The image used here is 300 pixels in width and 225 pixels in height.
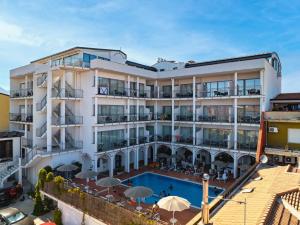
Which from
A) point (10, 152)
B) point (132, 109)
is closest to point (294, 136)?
point (132, 109)

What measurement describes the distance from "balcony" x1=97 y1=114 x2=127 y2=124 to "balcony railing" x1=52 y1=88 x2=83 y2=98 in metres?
3.22

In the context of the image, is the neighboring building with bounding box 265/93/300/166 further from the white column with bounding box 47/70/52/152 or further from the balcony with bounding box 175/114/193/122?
the white column with bounding box 47/70/52/152

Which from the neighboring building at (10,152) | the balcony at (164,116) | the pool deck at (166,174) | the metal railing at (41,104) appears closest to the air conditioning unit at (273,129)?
the pool deck at (166,174)

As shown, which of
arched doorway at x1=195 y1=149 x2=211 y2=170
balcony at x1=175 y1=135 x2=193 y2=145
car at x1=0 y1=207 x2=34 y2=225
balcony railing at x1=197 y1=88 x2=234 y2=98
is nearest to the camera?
car at x1=0 y1=207 x2=34 y2=225

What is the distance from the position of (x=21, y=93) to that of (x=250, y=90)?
2886 cm

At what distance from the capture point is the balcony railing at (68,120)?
24.2m

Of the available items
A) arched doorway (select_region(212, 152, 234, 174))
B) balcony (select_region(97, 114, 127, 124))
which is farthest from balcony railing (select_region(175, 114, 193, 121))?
balcony (select_region(97, 114, 127, 124))

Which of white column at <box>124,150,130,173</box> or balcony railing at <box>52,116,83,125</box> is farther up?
balcony railing at <box>52,116,83,125</box>

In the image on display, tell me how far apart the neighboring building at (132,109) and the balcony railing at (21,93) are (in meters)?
0.18

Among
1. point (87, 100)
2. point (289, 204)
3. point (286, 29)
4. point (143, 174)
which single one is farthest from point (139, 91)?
point (289, 204)

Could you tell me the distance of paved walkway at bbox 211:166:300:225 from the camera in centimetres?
1109

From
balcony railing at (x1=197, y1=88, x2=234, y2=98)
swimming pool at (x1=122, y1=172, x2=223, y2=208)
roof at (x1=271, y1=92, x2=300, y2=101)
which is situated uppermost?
balcony railing at (x1=197, y1=88, x2=234, y2=98)

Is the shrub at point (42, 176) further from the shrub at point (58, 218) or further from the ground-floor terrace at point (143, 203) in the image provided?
the shrub at point (58, 218)

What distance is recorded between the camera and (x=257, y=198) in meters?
13.2
